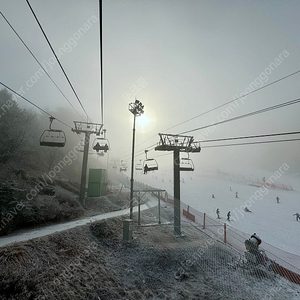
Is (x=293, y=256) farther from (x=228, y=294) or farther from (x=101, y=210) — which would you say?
(x=101, y=210)

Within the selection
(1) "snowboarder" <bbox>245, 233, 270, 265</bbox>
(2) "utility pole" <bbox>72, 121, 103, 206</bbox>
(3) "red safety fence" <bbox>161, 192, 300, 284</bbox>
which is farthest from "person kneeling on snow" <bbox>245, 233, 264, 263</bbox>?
(2) "utility pole" <bbox>72, 121, 103, 206</bbox>

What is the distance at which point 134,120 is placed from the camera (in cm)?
1418

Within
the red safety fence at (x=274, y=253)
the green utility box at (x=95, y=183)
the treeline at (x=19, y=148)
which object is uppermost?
the treeline at (x=19, y=148)

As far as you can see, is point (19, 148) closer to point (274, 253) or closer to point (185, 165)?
point (185, 165)

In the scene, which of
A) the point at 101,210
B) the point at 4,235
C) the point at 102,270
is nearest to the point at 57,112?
the point at 101,210

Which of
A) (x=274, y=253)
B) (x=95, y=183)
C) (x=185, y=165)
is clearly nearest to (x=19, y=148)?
(x=95, y=183)

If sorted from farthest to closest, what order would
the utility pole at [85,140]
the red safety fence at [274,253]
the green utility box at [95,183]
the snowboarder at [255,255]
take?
the green utility box at [95,183] → the utility pole at [85,140] → the snowboarder at [255,255] → the red safety fence at [274,253]

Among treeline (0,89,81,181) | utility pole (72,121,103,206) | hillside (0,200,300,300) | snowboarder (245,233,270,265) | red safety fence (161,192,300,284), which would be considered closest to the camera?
hillside (0,200,300,300)

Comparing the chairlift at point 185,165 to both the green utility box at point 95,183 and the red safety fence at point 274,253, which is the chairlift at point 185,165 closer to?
the red safety fence at point 274,253

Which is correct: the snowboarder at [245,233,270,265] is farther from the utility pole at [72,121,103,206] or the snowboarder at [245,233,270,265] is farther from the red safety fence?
the utility pole at [72,121,103,206]

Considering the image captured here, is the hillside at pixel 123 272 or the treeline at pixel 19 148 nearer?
the hillside at pixel 123 272

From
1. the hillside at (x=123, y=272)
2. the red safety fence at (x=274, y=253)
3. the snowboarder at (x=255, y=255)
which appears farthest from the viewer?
the snowboarder at (x=255, y=255)

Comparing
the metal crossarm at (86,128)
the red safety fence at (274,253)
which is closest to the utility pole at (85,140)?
the metal crossarm at (86,128)

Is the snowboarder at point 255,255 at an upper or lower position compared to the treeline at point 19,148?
lower
